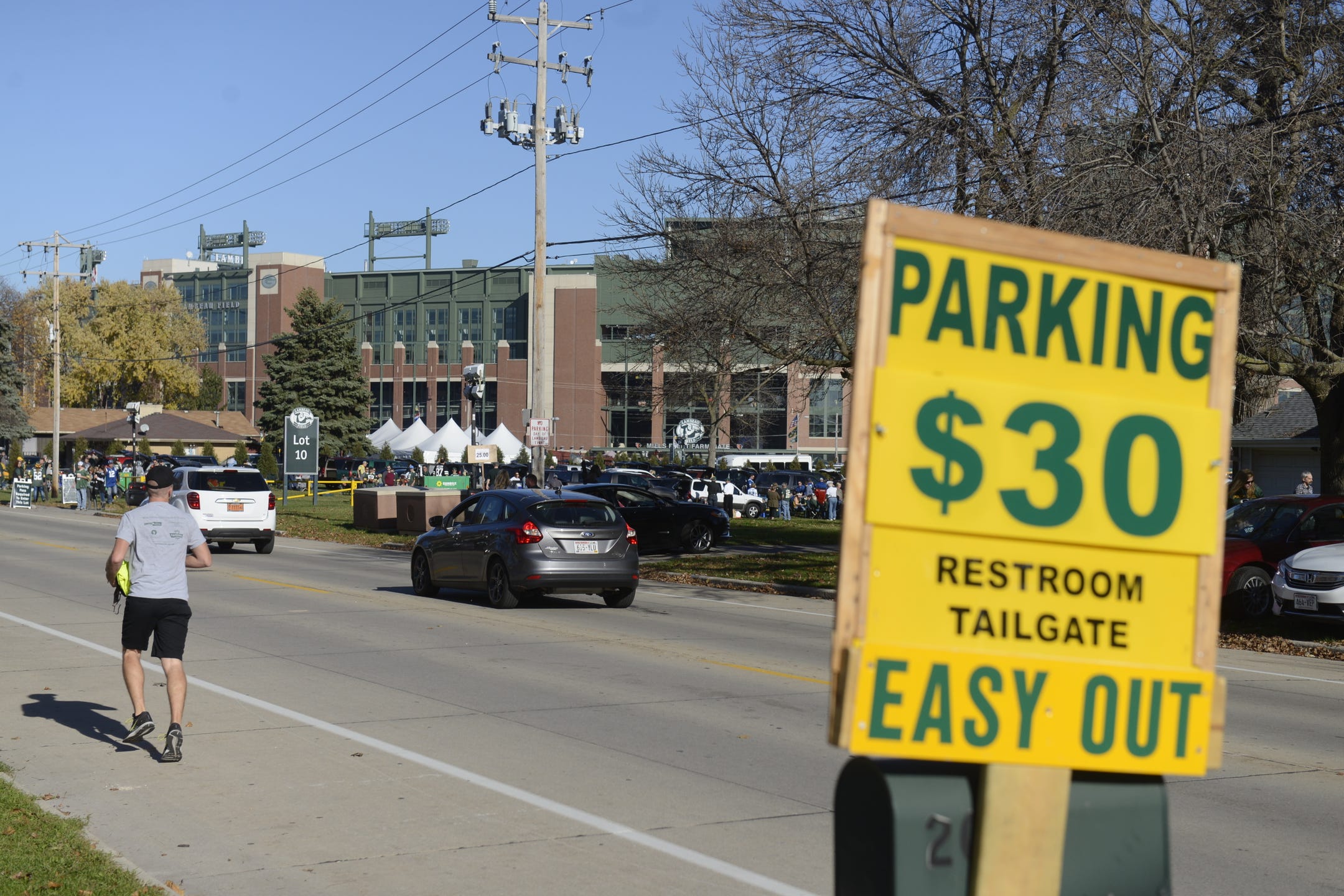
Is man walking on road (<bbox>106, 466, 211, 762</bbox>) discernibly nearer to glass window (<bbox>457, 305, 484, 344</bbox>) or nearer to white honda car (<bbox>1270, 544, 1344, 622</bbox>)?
white honda car (<bbox>1270, 544, 1344, 622</bbox>)

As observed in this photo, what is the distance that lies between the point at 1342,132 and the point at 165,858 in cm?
1623

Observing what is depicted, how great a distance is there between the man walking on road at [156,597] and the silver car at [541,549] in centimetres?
888

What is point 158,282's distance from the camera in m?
138

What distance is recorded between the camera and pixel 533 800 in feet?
24.9

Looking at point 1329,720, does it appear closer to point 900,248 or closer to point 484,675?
point 484,675

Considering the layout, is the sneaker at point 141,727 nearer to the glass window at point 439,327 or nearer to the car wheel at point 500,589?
the car wheel at point 500,589

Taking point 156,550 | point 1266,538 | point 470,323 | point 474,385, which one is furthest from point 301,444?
point 470,323

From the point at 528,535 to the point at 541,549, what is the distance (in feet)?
0.82

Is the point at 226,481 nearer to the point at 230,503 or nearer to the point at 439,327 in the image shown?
the point at 230,503

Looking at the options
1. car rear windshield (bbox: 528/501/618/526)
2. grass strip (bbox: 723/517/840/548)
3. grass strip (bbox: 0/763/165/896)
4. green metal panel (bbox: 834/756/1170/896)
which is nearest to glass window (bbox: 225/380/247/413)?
grass strip (bbox: 723/517/840/548)

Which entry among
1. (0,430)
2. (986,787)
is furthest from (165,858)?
(0,430)

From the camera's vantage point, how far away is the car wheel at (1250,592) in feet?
59.3

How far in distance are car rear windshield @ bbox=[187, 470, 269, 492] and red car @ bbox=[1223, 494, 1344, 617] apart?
60.8ft

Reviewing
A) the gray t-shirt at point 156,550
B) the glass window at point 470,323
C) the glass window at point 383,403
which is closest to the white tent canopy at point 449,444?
the glass window at point 470,323
